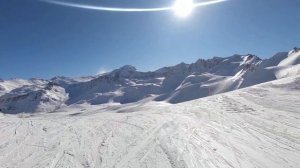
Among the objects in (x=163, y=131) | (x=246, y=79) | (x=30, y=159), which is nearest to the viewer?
(x=30, y=159)

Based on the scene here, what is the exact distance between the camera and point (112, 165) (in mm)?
12023

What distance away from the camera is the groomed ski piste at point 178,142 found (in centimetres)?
1234

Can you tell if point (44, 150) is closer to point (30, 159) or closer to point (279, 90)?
point (30, 159)

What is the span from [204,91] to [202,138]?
115298 mm

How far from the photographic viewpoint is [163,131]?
18.1 metres

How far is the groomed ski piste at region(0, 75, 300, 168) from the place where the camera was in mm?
12336

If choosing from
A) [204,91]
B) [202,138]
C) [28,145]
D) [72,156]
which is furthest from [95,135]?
[204,91]

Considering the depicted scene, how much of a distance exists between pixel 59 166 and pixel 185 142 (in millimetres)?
5767

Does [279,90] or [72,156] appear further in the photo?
[279,90]

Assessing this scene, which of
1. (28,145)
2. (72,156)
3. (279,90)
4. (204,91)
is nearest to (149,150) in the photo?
(72,156)

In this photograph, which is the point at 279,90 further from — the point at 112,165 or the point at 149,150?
the point at 112,165

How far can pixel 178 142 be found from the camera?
15.2 m

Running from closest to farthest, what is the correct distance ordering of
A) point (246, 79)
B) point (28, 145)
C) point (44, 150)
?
point (44, 150) < point (28, 145) < point (246, 79)

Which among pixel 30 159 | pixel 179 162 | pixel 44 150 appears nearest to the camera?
pixel 179 162
